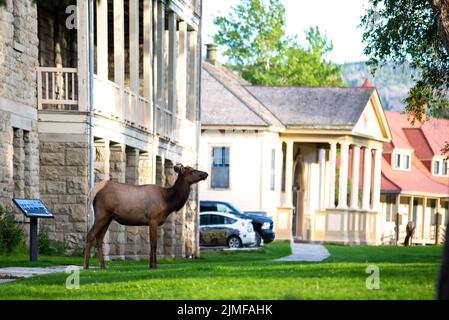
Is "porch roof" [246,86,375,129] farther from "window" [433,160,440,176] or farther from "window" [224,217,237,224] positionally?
"window" [433,160,440,176]

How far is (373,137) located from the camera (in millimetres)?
68062

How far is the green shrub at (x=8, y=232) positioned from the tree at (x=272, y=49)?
63.8 meters

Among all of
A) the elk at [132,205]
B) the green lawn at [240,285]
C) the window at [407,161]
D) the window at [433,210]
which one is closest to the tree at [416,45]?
the elk at [132,205]

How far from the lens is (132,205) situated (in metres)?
24.0

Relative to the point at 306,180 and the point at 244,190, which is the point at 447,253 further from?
the point at 306,180

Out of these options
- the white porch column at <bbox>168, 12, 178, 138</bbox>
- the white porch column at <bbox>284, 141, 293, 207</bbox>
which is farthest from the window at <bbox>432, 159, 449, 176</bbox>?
the white porch column at <bbox>168, 12, 178, 138</bbox>

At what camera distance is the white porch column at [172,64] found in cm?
3916

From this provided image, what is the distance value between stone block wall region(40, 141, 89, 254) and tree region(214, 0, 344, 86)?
6079 centimetres

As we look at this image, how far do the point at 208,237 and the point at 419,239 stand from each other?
124 feet

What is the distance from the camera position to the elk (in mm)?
23766

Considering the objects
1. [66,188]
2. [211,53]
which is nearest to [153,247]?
[66,188]

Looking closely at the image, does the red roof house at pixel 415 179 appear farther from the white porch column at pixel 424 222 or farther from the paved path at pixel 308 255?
the paved path at pixel 308 255
